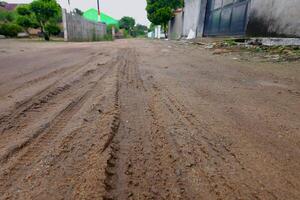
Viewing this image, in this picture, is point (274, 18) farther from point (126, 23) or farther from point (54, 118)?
point (126, 23)

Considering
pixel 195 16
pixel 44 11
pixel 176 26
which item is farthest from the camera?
pixel 176 26

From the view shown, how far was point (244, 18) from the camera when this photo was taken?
6699 mm

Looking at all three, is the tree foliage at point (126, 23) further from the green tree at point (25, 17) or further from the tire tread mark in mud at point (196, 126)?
the tire tread mark in mud at point (196, 126)

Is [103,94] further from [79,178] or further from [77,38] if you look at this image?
[77,38]

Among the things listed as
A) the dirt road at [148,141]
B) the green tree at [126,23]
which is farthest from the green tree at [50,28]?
the green tree at [126,23]

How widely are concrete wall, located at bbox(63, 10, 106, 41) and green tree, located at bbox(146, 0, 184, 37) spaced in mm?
5612

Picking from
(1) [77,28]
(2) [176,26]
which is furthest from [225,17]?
(2) [176,26]

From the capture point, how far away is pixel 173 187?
76 centimetres

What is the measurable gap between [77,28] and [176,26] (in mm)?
7769

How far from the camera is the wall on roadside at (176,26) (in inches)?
632

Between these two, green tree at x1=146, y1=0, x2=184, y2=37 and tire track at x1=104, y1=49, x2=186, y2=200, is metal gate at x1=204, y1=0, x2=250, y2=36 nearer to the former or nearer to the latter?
tire track at x1=104, y1=49, x2=186, y2=200

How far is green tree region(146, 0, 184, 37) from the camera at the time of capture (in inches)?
730

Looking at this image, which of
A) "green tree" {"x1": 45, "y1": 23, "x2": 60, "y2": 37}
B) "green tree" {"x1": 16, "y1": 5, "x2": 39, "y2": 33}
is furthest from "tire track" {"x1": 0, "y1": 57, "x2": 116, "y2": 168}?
"green tree" {"x1": 16, "y1": 5, "x2": 39, "y2": 33}

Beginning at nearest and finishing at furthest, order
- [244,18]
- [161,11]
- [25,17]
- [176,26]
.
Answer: [244,18]
[25,17]
[176,26]
[161,11]
